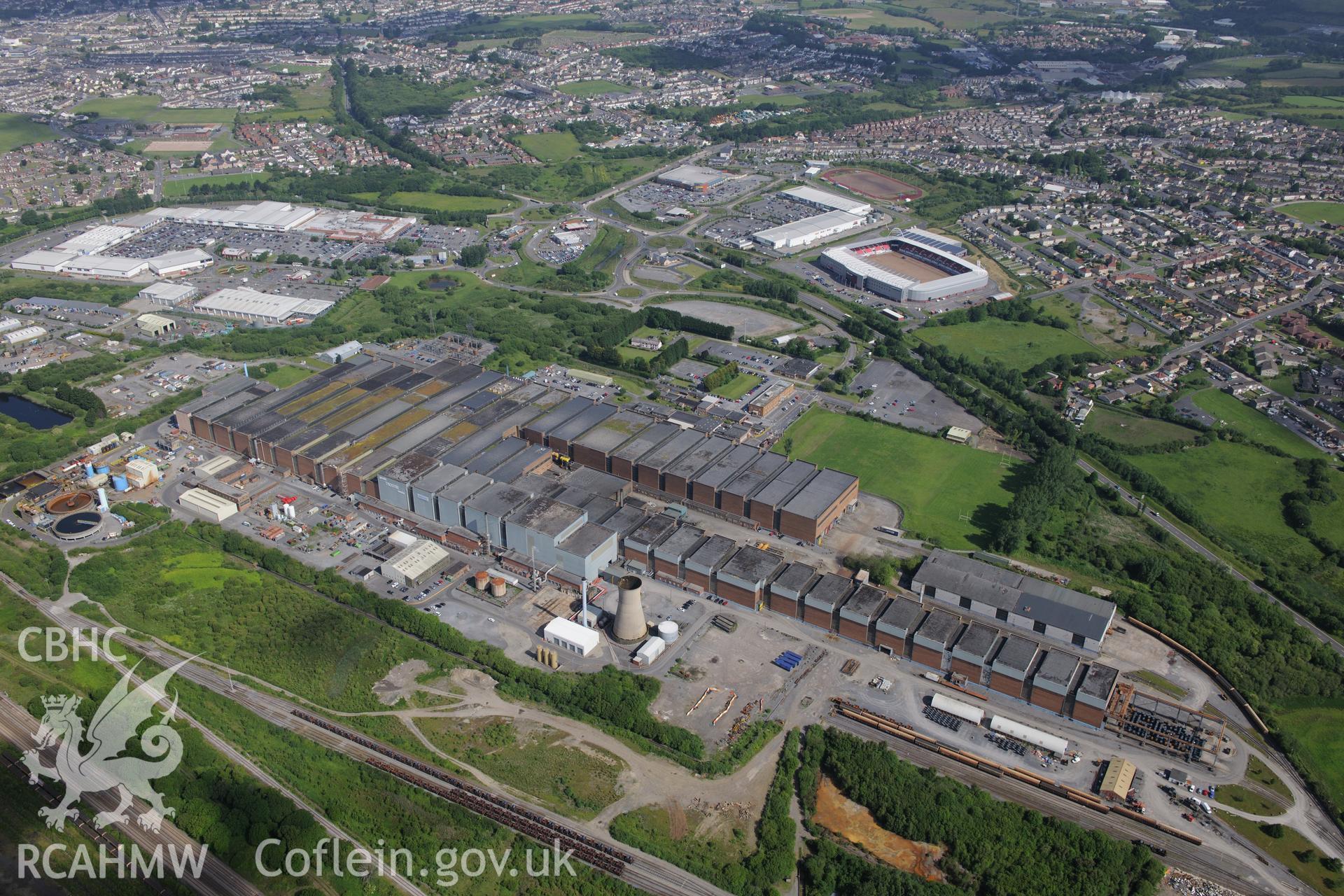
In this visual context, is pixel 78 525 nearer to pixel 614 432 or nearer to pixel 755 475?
pixel 614 432

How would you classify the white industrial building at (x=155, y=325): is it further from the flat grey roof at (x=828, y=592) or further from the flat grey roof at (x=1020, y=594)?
the flat grey roof at (x=1020, y=594)

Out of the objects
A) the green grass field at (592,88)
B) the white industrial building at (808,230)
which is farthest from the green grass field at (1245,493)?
the green grass field at (592,88)

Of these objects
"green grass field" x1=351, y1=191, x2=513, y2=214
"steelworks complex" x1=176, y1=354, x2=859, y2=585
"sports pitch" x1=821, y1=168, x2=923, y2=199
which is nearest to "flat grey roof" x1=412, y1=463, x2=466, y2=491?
"steelworks complex" x1=176, y1=354, x2=859, y2=585

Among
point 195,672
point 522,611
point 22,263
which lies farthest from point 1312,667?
point 22,263

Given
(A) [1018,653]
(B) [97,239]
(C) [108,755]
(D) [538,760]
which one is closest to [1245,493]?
(A) [1018,653]

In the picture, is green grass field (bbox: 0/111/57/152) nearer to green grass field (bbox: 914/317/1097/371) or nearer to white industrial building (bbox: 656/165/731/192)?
white industrial building (bbox: 656/165/731/192)
